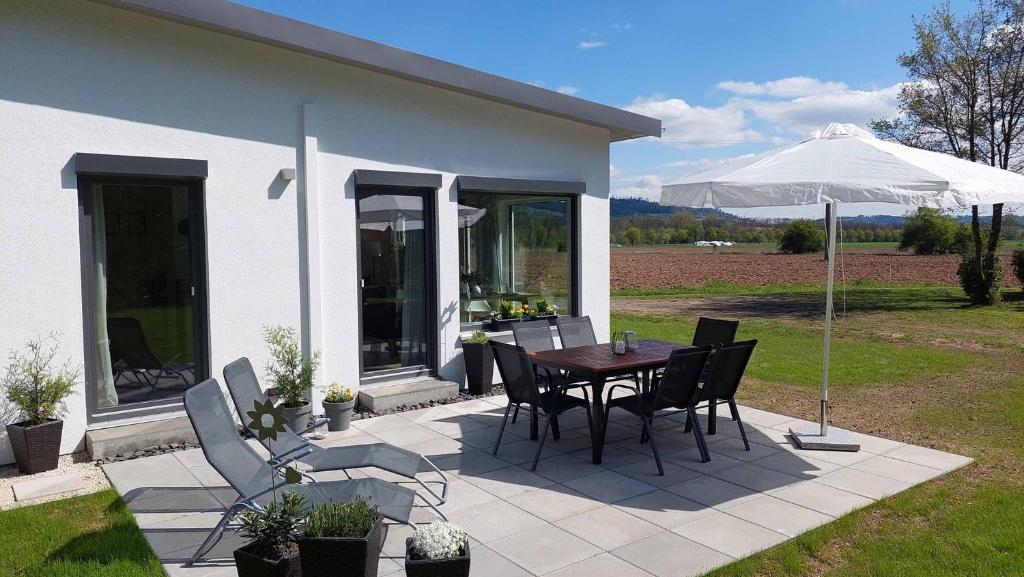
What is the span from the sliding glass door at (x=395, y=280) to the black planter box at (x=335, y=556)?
432 cm

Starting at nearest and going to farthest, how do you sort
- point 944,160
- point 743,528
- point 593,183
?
point 743,528 → point 944,160 → point 593,183

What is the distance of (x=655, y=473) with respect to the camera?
5203 millimetres

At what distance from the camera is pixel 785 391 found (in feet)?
26.3

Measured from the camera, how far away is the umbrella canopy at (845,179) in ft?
16.2

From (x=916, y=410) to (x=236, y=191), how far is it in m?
6.69

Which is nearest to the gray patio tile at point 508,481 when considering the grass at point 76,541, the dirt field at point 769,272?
the grass at point 76,541

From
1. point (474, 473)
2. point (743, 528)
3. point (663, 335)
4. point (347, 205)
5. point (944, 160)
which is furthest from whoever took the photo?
point (663, 335)

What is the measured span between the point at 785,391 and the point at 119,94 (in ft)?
23.1

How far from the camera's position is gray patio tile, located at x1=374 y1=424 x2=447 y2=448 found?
607 centimetres

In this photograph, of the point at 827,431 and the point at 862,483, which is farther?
the point at 827,431

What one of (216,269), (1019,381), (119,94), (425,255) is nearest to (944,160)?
(1019,381)

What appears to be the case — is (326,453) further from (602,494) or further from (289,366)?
(289,366)

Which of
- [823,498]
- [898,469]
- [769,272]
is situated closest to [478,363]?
[823,498]

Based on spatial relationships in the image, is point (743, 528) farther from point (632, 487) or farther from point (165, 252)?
point (165, 252)
